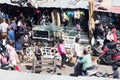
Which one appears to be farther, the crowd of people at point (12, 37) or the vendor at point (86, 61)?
the crowd of people at point (12, 37)

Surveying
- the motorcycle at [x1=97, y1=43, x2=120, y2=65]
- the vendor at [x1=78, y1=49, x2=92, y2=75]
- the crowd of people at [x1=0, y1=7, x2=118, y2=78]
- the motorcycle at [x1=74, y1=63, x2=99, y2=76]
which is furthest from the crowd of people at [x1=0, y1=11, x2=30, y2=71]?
the motorcycle at [x1=97, y1=43, x2=120, y2=65]

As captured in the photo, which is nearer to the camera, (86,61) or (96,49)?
(86,61)

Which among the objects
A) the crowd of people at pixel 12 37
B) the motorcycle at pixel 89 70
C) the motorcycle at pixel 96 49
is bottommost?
the motorcycle at pixel 89 70

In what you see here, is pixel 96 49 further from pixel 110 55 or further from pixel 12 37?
pixel 12 37

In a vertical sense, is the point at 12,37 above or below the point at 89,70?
above

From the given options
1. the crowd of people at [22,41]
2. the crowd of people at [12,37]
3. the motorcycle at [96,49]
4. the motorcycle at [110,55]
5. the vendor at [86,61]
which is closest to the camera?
the vendor at [86,61]

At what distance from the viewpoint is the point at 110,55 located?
63.4ft

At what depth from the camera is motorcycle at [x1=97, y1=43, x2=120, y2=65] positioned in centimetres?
1923

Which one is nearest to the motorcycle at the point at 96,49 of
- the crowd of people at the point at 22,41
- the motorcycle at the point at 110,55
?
the crowd of people at the point at 22,41

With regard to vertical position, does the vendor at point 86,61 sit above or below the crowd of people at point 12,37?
Answer: below

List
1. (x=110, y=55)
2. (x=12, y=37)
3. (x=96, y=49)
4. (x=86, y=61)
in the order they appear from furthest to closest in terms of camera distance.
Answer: (x=12, y=37), (x=96, y=49), (x=110, y=55), (x=86, y=61)

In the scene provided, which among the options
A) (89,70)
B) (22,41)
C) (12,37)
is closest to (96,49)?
(89,70)

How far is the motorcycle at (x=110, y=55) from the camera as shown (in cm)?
1923

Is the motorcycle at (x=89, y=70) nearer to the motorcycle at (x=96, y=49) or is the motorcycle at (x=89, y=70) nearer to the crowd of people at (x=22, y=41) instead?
the crowd of people at (x=22, y=41)
